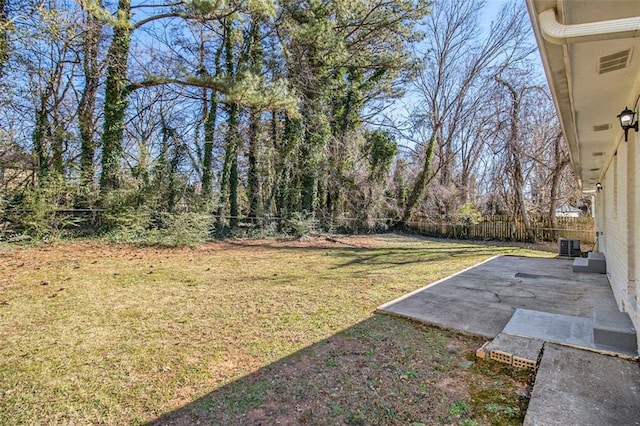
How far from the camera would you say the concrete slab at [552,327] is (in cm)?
302

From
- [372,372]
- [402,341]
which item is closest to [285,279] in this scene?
[402,341]

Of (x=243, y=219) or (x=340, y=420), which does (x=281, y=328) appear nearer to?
(x=340, y=420)

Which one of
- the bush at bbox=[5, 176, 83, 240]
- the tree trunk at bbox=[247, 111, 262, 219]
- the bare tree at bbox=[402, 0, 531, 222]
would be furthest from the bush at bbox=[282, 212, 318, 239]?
the bush at bbox=[5, 176, 83, 240]

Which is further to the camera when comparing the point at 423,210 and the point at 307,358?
the point at 423,210

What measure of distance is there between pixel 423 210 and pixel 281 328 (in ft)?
49.4

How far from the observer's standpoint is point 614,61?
223 cm

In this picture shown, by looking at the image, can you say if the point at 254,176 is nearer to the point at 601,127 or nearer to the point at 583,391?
the point at 601,127

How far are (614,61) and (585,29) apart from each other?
86cm

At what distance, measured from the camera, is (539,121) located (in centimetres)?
1407

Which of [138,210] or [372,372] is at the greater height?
[138,210]

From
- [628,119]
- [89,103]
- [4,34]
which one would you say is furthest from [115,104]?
[628,119]

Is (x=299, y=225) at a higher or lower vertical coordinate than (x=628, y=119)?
lower

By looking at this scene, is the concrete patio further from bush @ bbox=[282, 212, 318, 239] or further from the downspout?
bush @ bbox=[282, 212, 318, 239]

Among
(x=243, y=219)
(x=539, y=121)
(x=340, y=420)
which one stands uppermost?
(x=539, y=121)
